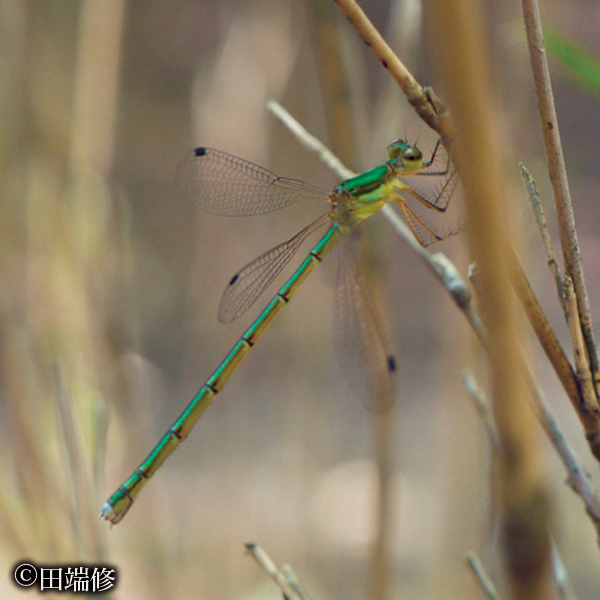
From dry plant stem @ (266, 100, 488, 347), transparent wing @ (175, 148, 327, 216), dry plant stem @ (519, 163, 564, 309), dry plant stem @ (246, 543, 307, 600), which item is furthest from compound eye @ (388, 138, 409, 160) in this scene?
dry plant stem @ (246, 543, 307, 600)

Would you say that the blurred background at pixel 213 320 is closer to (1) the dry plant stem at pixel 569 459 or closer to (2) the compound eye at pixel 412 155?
(2) the compound eye at pixel 412 155

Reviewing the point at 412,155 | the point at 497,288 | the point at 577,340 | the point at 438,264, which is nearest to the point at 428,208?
the point at 412,155

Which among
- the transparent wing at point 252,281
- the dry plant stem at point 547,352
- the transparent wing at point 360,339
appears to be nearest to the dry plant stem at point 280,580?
the dry plant stem at point 547,352

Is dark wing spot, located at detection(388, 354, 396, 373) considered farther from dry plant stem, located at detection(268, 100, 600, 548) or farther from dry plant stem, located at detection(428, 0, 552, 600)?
dry plant stem, located at detection(428, 0, 552, 600)


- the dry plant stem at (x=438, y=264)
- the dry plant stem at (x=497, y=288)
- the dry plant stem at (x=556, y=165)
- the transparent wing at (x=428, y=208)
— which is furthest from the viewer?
the transparent wing at (x=428, y=208)

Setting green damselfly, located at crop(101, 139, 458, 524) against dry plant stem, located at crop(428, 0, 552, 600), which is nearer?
dry plant stem, located at crop(428, 0, 552, 600)
